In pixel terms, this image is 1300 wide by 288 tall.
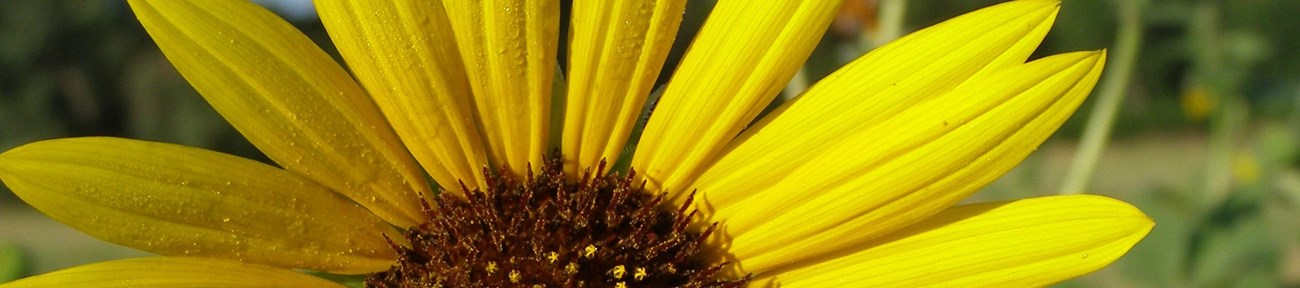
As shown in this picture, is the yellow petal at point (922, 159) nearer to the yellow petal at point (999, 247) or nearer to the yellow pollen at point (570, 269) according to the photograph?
the yellow petal at point (999, 247)

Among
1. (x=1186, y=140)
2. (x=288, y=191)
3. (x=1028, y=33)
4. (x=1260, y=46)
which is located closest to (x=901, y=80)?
(x=1028, y=33)

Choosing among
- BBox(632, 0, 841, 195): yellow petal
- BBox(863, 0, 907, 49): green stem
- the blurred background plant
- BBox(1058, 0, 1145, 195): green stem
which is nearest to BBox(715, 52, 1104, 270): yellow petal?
BBox(632, 0, 841, 195): yellow petal

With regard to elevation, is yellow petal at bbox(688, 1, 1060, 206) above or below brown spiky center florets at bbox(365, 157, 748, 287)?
above

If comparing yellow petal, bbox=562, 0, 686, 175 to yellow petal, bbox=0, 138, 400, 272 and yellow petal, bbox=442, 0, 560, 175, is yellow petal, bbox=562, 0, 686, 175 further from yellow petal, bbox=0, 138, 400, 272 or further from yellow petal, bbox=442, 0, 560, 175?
yellow petal, bbox=0, 138, 400, 272

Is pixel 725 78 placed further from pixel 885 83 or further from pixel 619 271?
pixel 619 271

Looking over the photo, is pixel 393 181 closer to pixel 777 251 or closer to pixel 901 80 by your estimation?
pixel 777 251

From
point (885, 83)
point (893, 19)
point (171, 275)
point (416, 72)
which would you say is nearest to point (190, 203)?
point (171, 275)

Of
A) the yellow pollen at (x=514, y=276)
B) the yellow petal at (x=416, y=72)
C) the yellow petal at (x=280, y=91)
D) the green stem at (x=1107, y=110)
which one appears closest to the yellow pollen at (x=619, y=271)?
the yellow pollen at (x=514, y=276)

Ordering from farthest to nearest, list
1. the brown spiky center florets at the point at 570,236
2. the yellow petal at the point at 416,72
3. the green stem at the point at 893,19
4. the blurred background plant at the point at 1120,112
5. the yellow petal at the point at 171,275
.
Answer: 1. the blurred background plant at the point at 1120,112
2. the green stem at the point at 893,19
3. the brown spiky center florets at the point at 570,236
4. the yellow petal at the point at 416,72
5. the yellow petal at the point at 171,275
